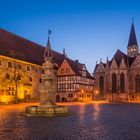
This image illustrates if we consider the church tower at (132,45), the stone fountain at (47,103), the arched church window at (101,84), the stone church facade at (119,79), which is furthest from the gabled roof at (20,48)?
the church tower at (132,45)

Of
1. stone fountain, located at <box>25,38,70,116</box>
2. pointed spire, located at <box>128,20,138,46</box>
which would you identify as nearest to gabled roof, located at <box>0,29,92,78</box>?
stone fountain, located at <box>25,38,70,116</box>

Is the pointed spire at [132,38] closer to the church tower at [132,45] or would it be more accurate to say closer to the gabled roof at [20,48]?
the church tower at [132,45]

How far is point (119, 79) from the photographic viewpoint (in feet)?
268

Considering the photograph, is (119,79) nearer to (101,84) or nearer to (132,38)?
(101,84)

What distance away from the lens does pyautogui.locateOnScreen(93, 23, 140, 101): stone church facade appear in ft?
268

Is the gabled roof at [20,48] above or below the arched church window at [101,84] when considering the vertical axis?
above

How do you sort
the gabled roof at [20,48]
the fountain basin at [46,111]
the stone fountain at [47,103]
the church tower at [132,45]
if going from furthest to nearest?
1. the church tower at [132,45]
2. the gabled roof at [20,48]
3. the stone fountain at [47,103]
4. the fountain basin at [46,111]

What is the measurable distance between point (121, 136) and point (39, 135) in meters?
3.71

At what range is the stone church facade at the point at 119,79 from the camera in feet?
268

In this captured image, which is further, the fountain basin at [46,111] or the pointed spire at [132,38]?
the pointed spire at [132,38]

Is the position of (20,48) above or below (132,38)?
below

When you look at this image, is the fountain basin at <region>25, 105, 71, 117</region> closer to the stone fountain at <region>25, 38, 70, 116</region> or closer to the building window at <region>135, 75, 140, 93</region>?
the stone fountain at <region>25, 38, 70, 116</region>

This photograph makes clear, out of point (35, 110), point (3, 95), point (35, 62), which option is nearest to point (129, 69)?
point (35, 62)

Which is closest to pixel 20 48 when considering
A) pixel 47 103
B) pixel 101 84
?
pixel 101 84
